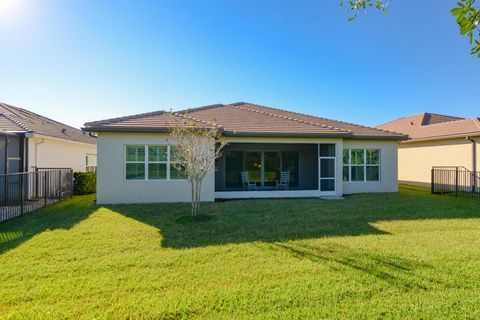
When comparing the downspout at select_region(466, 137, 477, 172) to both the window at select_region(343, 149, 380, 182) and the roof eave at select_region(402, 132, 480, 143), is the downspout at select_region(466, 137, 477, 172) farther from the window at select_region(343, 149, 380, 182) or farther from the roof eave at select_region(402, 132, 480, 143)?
the window at select_region(343, 149, 380, 182)

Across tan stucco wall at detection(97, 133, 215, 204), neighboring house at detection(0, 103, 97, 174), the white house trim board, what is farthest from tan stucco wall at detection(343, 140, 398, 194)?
neighboring house at detection(0, 103, 97, 174)

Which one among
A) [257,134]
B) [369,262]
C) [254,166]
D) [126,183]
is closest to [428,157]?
[254,166]

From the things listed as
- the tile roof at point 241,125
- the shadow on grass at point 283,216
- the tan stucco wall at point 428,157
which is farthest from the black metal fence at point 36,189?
the tan stucco wall at point 428,157

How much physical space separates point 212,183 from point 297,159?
6284 millimetres

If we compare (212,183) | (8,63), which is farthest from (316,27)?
(8,63)

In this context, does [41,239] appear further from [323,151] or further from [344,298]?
[323,151]

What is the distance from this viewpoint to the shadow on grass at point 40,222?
6414 mm

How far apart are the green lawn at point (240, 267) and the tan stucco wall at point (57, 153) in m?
5.59

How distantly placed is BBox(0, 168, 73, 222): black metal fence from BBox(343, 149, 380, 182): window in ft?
47.0

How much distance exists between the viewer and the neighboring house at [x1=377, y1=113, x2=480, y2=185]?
50.7 ft

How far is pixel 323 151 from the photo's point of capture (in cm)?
1432

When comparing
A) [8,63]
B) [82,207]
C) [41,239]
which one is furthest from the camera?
[8,63]

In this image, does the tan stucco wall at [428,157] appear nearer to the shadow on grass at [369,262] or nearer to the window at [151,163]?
the shadow on grass at [369,262]

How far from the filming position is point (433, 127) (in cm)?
1969
